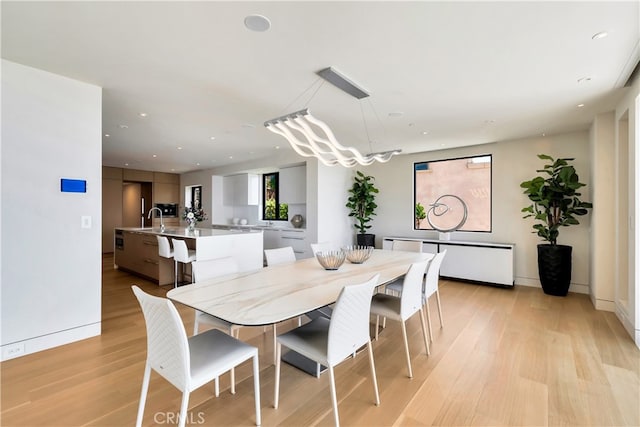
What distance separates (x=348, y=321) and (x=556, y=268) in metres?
4.16

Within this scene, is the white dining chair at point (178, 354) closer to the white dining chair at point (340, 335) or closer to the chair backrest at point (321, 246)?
the white dining chair at point (340, 335)

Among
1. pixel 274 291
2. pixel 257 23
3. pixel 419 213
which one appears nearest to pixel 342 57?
pixel 257 23

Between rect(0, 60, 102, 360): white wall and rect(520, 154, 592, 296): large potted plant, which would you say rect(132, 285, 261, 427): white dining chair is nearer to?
rect(0, 60, 102, 360): white wall

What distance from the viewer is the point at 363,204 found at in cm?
641

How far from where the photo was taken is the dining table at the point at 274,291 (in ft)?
5.06

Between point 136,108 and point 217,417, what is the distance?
3.44 meters

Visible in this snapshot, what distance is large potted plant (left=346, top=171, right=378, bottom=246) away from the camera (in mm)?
6332

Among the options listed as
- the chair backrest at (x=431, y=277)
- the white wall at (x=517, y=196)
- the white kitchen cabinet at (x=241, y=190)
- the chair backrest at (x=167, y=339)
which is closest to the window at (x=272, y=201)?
the white kitchen cabinet at (x=241, y=190)

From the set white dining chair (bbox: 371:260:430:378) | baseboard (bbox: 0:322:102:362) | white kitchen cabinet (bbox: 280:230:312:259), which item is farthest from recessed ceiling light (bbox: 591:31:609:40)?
white kitchen cabinet (bbox: 280:230:312:259)

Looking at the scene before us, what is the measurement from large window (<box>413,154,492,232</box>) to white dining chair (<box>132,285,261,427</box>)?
5058 millimetres

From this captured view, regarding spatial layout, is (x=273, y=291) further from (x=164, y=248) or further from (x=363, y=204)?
(x=363, y=204)

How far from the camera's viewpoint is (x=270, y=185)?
7742mm

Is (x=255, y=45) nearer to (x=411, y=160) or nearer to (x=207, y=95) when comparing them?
(x=207, y=95)

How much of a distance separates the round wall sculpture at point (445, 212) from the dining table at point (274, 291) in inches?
131
